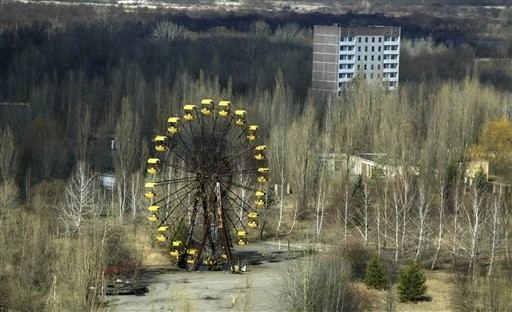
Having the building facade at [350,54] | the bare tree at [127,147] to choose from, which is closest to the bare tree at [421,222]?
the bare tree at [127,147]

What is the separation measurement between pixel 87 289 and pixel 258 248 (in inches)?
426

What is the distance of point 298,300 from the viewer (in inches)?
894

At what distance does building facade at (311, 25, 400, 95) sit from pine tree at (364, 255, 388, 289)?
3343 centimetres

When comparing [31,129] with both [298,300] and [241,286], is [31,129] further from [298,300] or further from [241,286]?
[298,300]

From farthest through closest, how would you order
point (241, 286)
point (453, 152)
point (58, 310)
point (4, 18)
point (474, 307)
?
point (4, 18), point (453, 152), point (241, 286), point (474, 307), point (58, 310)

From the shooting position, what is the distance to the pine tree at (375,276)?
1082 inches

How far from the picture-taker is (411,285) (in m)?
26.8

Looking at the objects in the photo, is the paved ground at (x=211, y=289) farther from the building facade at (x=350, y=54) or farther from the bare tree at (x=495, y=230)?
the building facade at (x=350, y=54)

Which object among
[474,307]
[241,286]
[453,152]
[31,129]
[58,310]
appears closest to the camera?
[58,310]

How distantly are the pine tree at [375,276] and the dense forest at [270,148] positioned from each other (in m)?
0.76

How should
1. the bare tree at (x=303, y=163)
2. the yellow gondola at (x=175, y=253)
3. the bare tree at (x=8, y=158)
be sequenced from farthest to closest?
the bare tree at (x=8, y=158), the bare tree at (x=303, y=163), the yellow gondola at (x=175, y=253)

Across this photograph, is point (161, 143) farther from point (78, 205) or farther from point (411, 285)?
point (411, 285)

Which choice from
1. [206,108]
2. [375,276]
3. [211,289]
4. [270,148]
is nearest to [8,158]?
[270,148]

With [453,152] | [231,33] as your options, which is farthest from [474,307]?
[231,33]
